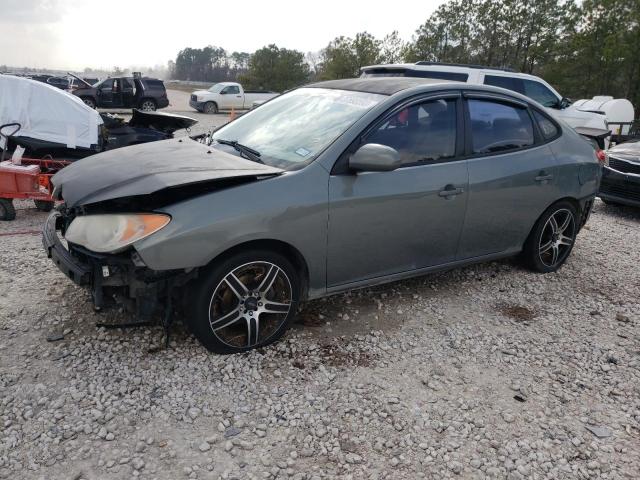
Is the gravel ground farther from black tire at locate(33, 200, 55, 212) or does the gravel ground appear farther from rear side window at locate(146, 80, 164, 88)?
rear side window at locate(146, 80, 164, 88)

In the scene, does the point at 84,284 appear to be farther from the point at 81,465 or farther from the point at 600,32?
the point at 600,32

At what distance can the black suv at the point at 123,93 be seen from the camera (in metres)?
22.3

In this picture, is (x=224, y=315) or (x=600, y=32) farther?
(x=600, y=32)

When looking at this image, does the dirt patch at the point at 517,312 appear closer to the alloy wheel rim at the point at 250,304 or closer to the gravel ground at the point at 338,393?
the gravel ground at the point at 338,393

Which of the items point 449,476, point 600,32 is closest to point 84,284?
point 449,476

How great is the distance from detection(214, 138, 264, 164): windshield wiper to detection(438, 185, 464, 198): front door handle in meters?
1.38

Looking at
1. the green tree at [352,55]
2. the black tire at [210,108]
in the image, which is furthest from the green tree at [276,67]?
the black tire at [210,108]

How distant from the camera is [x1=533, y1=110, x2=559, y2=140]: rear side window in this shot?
4469 millimetres

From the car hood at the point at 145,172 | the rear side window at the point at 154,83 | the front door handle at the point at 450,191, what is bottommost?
the front door handle at the point at 450,191

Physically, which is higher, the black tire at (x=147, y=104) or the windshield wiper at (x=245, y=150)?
the windshield wiper at (x=245, y=150)

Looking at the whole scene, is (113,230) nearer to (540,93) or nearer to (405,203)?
(405,203)

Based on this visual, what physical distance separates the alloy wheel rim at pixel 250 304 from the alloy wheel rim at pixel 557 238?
9.20 feet

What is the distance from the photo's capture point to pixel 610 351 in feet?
11.8

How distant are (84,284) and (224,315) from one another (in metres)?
0.83
